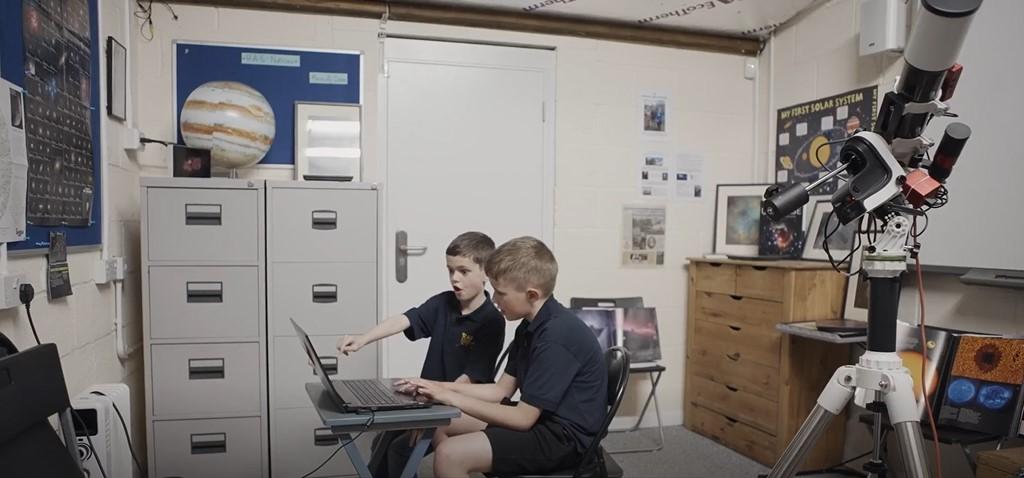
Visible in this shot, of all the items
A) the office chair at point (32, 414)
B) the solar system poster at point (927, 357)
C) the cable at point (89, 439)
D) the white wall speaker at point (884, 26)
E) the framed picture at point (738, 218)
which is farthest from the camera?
the framed picture at point (738, 218)

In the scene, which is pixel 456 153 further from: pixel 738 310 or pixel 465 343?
pixel 738 310

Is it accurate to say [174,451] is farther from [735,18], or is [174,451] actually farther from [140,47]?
[735,18]

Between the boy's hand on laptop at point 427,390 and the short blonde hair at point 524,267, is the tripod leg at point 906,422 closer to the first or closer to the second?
the short blonde hair at point 524,267

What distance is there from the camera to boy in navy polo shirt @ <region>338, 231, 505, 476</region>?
2141 mm

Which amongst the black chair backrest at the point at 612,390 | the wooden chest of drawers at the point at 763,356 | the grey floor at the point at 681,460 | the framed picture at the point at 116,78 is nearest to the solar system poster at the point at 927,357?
the wooden chest of drawers at the point at 763,356

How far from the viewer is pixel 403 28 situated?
3193mm

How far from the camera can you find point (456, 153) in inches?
130

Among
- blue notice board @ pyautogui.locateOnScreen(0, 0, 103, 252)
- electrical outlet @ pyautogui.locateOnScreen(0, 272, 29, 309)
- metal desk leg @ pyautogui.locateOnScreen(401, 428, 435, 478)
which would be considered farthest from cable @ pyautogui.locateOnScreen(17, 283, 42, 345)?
metal desk leg @ pyautogui.locateOnScreen(401, 428, 435, 478)

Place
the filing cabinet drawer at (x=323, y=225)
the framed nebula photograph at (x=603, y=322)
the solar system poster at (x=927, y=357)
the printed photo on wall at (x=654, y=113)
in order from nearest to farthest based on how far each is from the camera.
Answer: the solar system poster at (x=927, y=357) < the filing cabinet drawer at (x=323, y=225) < the framed nebula photograph at (x=603, y=322) < the printed photo on wall at (x=654, y=113)

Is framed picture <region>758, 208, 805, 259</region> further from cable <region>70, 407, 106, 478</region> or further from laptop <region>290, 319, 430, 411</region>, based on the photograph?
cable <region>70, 407, 106, 478</region>

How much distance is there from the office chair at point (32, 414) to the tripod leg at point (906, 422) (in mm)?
1943

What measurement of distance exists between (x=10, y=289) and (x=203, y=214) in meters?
0.91

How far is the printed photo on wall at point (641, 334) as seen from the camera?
11.1ft

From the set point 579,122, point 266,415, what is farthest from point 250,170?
point 579,122
